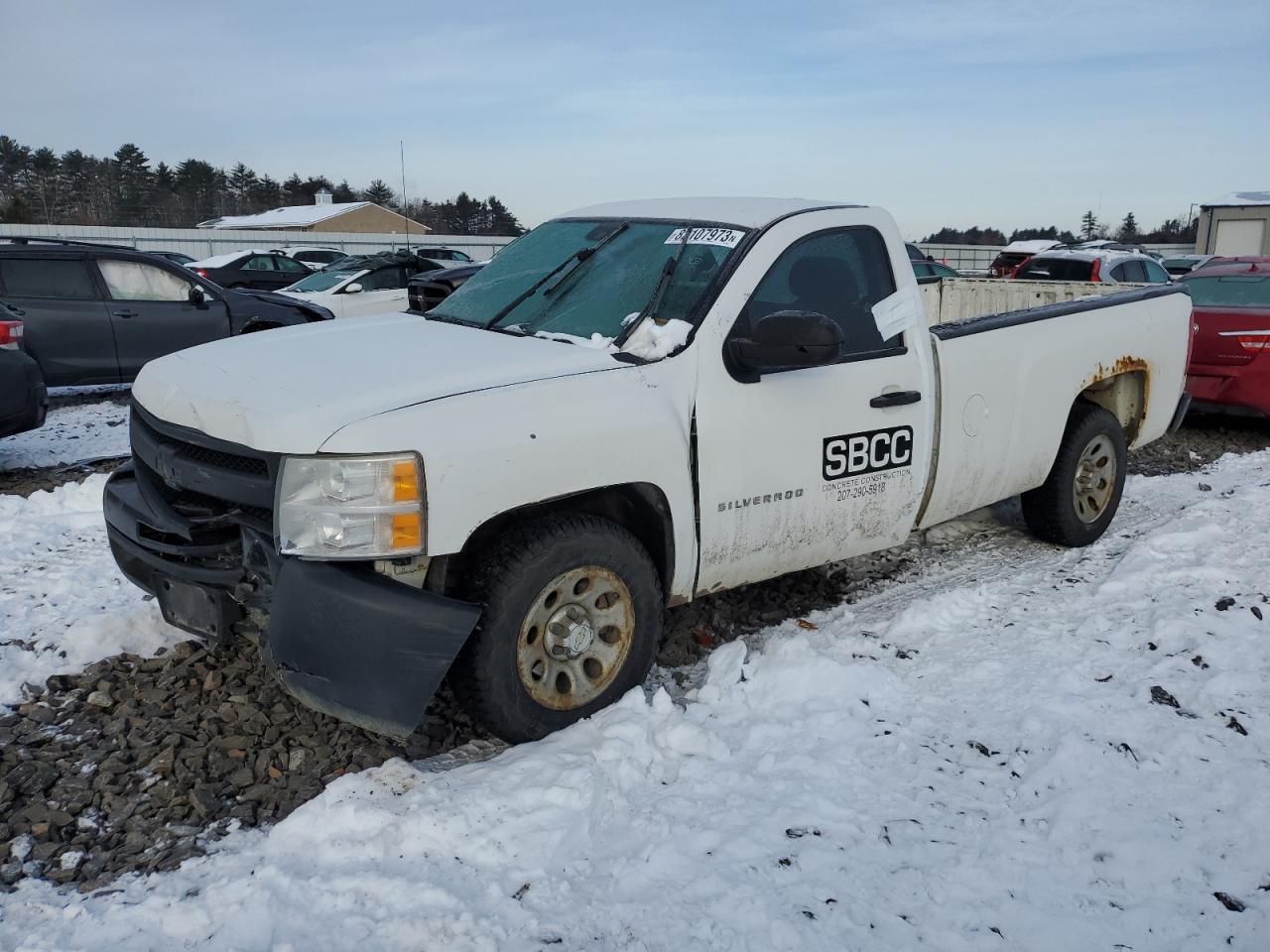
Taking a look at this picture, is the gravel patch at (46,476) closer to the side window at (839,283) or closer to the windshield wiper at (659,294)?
the windshield wiper at (659,294)

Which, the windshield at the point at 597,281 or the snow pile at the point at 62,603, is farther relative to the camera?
the snow pile at the point at 62,603

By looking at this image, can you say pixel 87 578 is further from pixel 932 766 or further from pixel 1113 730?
pixel 1113 730

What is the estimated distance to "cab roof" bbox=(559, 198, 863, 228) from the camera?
13.5ft

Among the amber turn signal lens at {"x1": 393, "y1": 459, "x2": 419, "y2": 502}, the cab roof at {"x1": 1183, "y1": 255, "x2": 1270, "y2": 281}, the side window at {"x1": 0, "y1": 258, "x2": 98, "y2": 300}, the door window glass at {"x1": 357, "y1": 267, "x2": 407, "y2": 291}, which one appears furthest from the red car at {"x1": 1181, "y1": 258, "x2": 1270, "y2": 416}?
the door window glass at {"x1": 357, "y1": 267, "x2": 407, "y2": 291}

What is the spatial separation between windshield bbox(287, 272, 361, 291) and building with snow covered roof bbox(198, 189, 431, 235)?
38440mm

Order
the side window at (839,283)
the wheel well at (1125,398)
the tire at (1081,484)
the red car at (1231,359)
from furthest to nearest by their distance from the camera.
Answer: the red car at (1231,359)
the wheel well at (1125,398)
the tire at (1081,484)
the side window at (839,283)

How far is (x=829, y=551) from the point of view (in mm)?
4250

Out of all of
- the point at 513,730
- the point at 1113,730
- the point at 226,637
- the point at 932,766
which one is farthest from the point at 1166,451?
the point at 226,637

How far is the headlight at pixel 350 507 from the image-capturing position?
2.95m

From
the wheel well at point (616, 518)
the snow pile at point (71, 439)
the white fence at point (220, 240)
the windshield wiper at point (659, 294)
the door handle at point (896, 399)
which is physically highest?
the white fence at point (220, 240)

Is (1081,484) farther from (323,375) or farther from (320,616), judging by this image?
(320,616)

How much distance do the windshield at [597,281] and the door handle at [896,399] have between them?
89cm

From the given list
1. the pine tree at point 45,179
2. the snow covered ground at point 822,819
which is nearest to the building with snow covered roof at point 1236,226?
the snow covered ground at point 822,819

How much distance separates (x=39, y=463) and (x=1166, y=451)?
927cm
